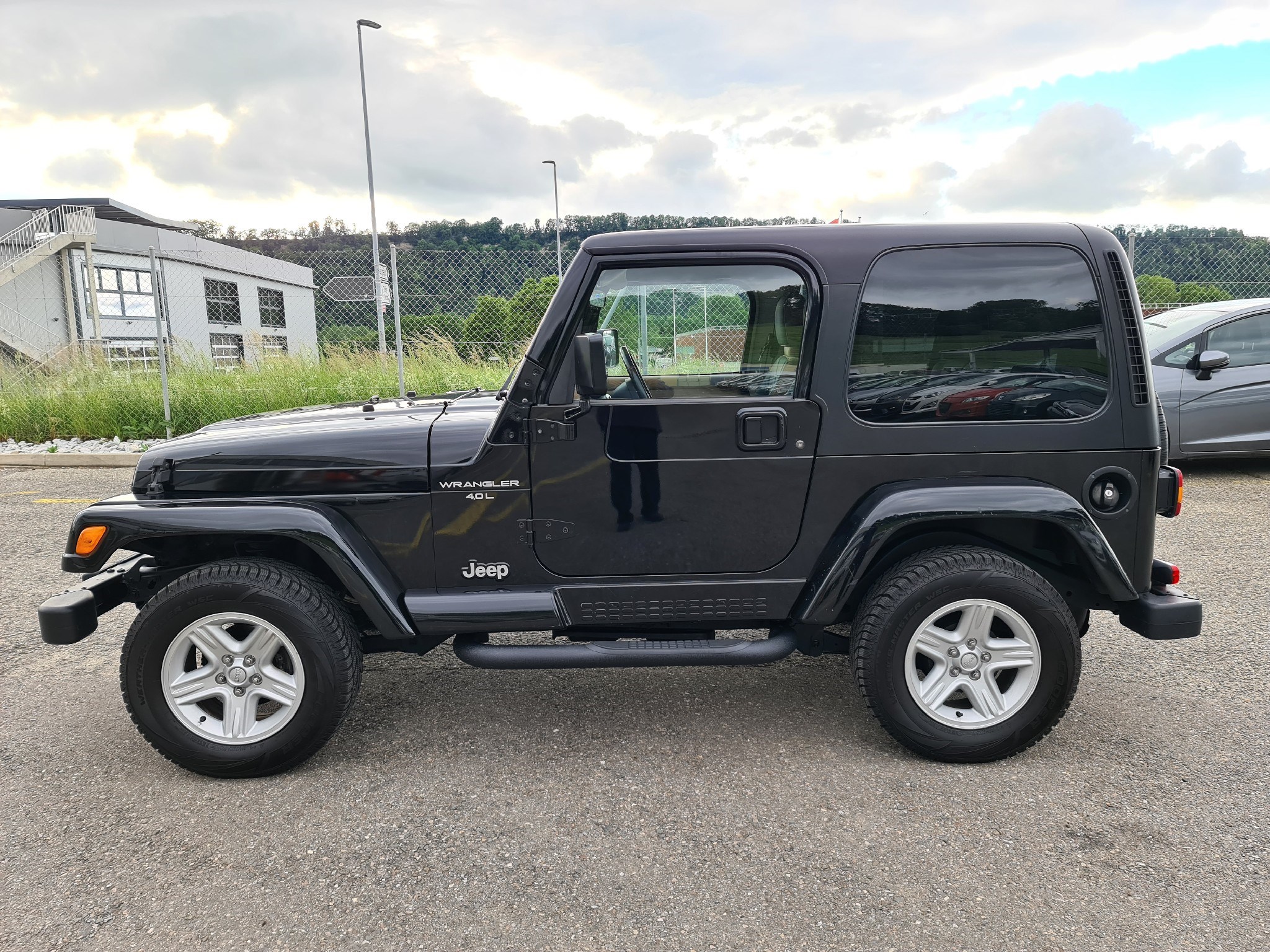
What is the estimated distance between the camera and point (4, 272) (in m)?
27.1

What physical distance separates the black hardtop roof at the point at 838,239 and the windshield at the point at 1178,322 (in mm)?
5692

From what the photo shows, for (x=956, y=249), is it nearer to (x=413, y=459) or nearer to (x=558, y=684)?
(x=413, y=459)

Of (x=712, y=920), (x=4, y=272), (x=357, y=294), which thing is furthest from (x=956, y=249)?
(x=4, y=272)

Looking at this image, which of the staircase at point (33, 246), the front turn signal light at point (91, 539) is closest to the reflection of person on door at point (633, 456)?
the front turn signal light at point (91, 539)

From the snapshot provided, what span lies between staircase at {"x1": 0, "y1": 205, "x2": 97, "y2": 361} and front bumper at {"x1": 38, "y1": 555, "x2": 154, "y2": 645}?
1108 inches

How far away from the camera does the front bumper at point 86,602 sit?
285cm

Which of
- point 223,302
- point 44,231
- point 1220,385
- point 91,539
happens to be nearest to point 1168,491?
point 91,539

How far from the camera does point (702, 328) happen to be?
3.12m

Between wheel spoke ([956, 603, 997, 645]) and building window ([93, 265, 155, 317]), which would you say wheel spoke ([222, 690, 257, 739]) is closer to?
wheel spoke ([956, 603, 997, 645])

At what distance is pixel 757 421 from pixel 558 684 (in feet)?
5.19

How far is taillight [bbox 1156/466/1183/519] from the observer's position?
120 inches

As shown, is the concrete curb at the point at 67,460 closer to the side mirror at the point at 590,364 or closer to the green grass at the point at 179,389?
the green grass at the point at 179,389

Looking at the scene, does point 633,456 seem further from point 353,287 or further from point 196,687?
point 353,287

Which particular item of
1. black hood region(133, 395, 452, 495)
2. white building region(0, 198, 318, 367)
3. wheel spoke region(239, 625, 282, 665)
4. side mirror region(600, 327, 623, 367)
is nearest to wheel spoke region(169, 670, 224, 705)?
wheel spoke region(239, 625, 282, 665)
